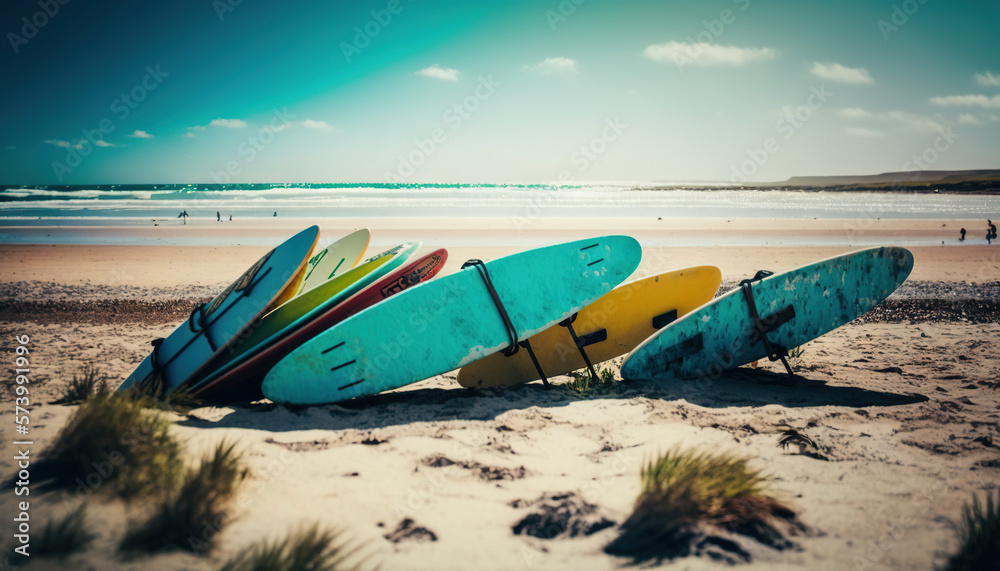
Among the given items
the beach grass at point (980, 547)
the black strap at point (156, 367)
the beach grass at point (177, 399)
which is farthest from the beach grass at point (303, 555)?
the black strap at point (156, 367)

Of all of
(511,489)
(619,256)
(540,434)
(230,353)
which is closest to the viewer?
(511,489)

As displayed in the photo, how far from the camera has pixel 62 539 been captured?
4.82 feet

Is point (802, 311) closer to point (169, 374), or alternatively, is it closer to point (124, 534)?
point (124, 534)

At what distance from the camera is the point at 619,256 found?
3.88 metres

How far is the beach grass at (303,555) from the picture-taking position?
1.44m

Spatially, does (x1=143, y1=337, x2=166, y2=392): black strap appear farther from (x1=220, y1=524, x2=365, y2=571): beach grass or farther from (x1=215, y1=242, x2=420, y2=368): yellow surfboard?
(x1=220, y1=524, x2=365, y2=571): beach grass

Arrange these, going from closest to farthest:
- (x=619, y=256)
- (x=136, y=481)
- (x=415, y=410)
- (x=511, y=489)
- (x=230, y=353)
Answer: (x=136, y=481), (x=511, y=489), (x=415, y=410), (x=230, y=353), (x=619, y=256)

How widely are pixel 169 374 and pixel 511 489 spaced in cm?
284

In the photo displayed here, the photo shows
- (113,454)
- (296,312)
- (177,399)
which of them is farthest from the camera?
(296,312)

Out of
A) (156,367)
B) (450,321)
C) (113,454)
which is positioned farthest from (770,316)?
(156,367)

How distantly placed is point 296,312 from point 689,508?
10.8ft

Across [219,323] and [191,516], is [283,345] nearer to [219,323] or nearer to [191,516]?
[219,323]

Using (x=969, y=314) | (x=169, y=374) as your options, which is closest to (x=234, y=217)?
(x=169, y=374)

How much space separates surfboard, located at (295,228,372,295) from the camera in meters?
5.24
